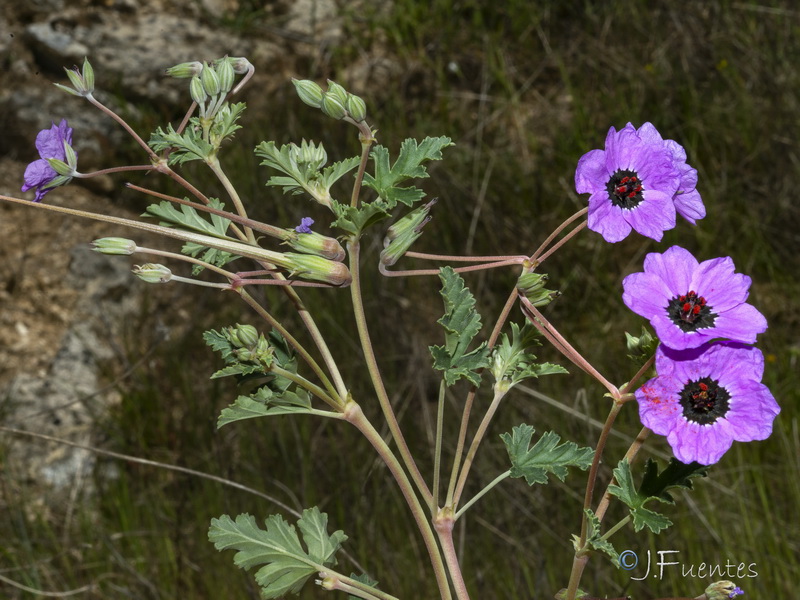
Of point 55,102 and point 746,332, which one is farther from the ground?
point 55,102

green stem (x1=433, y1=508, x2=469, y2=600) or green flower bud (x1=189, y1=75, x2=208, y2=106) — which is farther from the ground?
green flower bud (x1=189, y1=75, x2=208, y2=106)

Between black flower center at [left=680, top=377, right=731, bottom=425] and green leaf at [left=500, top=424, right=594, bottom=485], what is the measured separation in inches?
8.4

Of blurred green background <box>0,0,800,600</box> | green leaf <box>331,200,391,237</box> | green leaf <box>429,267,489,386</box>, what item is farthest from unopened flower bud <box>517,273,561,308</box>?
blurred green background <box>0,0,800,600</box>

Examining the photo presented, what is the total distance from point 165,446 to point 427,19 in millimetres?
2687

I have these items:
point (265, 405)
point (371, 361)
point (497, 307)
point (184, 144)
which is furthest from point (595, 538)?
point (497, 307)

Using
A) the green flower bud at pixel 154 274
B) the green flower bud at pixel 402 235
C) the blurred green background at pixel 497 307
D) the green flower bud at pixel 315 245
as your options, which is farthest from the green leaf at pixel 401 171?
the blurred green background at pixel 497 307

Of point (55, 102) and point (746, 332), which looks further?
point (55, 102)

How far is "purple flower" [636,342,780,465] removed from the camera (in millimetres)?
911

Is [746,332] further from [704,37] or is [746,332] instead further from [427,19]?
[427,19]

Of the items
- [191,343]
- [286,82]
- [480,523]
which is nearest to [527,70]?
[286,82]

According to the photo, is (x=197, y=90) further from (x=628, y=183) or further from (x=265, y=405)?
(x=628, y=183)

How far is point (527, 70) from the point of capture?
4551 millimetres

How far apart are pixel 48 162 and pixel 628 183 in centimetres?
77

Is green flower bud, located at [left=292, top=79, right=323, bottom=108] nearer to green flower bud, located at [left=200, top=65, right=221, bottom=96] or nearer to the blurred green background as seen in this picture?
green flower bud, located at [left=200, top=65, right=221, bottom=96]
